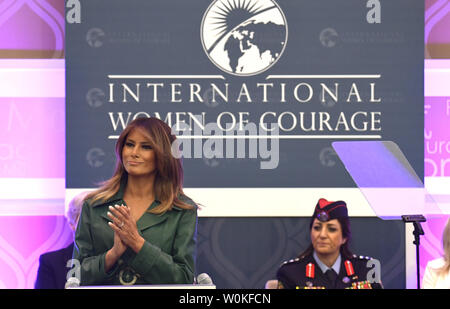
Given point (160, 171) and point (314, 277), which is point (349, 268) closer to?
point (314, 277)

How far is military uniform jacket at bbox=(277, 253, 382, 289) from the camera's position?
3270 mm

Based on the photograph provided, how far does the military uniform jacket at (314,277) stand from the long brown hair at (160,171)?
1.02m

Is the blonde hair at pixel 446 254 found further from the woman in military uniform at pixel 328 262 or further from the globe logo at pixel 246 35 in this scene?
the globe logo at pixel 246 35

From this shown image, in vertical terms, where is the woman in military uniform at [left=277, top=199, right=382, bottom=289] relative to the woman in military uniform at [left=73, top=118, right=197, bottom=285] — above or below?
below

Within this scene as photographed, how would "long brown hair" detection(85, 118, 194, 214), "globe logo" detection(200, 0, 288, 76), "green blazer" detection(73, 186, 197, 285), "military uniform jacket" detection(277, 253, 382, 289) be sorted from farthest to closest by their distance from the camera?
"globe logo" detection(200, 0, 288, 76), "military uniform jacket" detection(277, 253, 382, 289), "long brown hair" detection(85, 118, 194, 214), "green blazer" detection(73, 186, 197, 285)

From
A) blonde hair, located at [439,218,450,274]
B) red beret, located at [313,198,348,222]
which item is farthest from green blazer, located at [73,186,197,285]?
blonde hair, located at [439,218,450,274]

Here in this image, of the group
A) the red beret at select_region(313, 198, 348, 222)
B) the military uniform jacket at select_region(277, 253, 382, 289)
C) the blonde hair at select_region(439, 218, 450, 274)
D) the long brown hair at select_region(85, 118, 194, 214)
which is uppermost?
the long brown hair at select_region(85, 118, 194, 214)

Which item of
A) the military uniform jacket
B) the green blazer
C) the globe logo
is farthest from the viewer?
the globe logo

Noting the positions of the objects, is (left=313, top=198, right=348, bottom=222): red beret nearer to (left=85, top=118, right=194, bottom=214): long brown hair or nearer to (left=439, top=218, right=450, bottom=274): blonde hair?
(left=439, top=218, right=450, bottom=274): blonde hair

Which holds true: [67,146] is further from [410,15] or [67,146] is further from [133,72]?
[410,15]

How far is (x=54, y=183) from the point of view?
4.05m

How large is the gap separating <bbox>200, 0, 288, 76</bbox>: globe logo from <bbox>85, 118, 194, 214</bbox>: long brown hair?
1.39 m

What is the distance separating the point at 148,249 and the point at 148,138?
51 centimetres

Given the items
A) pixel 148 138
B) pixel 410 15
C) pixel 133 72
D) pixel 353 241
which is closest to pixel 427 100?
pixel 410 15
